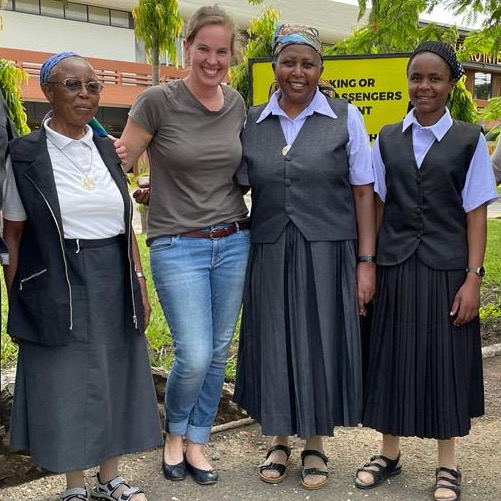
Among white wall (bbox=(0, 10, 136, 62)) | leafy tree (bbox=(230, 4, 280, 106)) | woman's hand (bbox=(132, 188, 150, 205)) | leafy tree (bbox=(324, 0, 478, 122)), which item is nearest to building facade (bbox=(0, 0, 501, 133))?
white wall (bbox=(0, 10, 136, 62))

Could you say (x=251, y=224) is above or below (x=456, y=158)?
below

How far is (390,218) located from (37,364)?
1.63 m

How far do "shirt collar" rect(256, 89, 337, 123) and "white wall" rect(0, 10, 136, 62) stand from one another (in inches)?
822

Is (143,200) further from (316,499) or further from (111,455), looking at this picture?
(316,499)

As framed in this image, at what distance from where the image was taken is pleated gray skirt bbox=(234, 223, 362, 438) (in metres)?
3.12

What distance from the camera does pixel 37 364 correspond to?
9.13 feet

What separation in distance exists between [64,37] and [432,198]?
74.4 ft

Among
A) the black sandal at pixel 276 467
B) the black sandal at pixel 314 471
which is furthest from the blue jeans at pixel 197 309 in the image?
the black sandal at pixel 314 471

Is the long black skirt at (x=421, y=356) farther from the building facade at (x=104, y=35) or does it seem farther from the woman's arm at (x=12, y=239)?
the building facade at (x=104, y=35)

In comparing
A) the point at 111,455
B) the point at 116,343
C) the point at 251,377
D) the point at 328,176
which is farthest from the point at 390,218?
the point at 111,455

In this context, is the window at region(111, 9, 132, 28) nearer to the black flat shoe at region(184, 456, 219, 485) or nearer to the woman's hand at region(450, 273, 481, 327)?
the black flat shoe at region(184, 456, 219, 485)

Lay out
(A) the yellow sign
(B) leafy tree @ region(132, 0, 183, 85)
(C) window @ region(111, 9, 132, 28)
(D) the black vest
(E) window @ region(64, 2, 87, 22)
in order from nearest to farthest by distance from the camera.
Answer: (D) the black vest
(A) the yellow sign
(B) leafy tree @ region(132, 0, 183, 85)
(E) window @ region(64, 2, 87, 22)
(C) window @ region(111, 9, 132, 28)

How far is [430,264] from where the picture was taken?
2992 millimetres

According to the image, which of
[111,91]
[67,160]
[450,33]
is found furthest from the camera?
[111,91]
